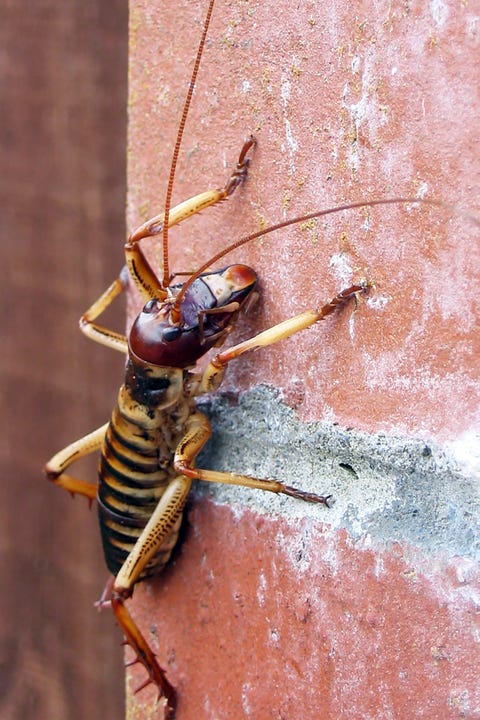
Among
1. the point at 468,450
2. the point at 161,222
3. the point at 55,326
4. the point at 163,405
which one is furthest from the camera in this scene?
the point at 55,326

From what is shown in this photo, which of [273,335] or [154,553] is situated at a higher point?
[273,335]

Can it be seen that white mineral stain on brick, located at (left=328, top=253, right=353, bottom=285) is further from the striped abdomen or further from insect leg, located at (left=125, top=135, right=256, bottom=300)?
the striped abdomen

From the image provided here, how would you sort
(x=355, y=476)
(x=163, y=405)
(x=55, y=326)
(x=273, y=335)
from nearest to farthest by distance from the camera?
(x=355, y=476) < (x=273, y=335) < (x=163, y=405) < (x=55, y=326)

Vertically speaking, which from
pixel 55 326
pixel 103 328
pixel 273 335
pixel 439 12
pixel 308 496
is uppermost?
pixel 439 12

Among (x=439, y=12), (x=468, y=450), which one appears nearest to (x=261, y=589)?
(x=468, y=450)

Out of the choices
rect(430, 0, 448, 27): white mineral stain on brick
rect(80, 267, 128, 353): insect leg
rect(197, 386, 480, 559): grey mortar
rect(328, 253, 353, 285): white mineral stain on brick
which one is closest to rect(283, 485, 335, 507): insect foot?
rect(197, 386, 480, 559): grey mortar

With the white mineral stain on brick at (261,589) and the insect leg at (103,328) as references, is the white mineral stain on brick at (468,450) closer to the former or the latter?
the white mineral stain on brick at (261,589)

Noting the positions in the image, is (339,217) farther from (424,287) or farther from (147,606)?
(147,606)

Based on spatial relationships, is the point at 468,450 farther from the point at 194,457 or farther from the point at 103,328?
the point at 103,328
